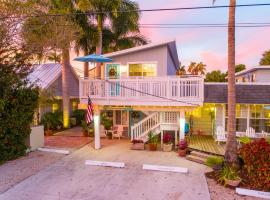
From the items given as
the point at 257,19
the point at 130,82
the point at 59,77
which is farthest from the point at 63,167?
the point at 257,19

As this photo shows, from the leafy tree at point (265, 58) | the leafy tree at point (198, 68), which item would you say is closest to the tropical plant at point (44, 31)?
the leafy tree at point (265, 58)

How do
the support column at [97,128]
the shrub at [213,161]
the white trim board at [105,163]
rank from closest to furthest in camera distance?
the shrub at [213,161], the white trim board at [105,163], the support column at [97,128]

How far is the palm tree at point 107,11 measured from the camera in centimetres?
1814

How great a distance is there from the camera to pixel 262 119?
48.7ft

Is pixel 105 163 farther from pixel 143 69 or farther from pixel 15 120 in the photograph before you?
pixel 143 69

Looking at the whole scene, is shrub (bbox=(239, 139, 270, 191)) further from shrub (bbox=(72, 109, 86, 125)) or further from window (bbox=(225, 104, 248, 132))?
shrub (bbox=(72, 109, 86, 125))

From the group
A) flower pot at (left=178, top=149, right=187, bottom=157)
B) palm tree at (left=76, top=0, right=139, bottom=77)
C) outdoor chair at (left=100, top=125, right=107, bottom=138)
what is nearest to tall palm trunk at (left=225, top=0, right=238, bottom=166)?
flower pot at (left=178, top=149, right=187, bottom=157)

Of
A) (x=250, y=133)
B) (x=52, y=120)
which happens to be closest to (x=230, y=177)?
(x=250, y=133)

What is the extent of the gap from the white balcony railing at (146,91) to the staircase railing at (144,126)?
2.00 meters

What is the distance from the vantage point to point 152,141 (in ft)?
48.0

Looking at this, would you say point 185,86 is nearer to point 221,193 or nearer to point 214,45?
point 221,193

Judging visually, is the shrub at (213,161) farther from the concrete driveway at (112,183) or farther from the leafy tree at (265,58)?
the leafy tree at (265,58)

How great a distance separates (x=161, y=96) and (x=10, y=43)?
906cm

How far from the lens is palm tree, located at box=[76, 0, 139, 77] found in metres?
18.1
